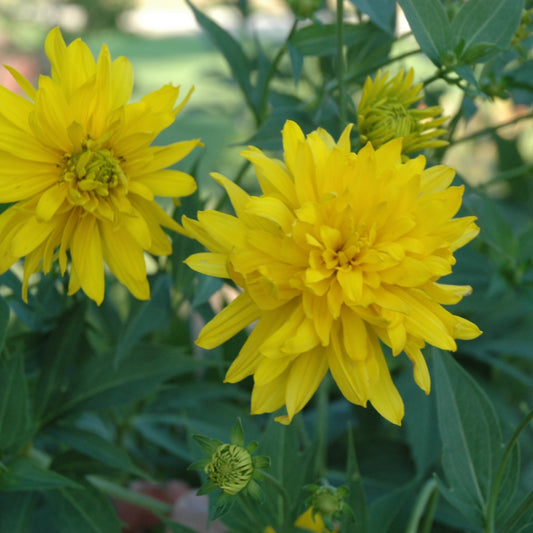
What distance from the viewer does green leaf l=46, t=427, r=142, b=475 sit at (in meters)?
0.45

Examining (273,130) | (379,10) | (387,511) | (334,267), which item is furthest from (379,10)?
(387,511)

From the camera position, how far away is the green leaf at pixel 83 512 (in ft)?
1.46

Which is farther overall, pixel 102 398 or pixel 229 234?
pixel 102 398

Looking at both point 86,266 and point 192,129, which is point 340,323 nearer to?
point 86,266

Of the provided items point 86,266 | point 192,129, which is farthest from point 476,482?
point 192,129

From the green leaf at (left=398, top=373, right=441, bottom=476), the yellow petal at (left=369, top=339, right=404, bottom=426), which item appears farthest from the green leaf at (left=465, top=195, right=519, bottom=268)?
the yellow petal at (left=369, top=339, right=404, bottom=426)

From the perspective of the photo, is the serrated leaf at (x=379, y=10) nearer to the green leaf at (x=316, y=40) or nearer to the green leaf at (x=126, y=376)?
the green leaf at (x=316, y=40)

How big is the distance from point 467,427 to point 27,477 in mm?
262

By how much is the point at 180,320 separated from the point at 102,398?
0.13 m

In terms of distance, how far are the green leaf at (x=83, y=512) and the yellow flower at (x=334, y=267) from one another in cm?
17

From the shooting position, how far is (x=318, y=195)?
34 centimetres

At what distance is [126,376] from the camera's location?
1.54 ft

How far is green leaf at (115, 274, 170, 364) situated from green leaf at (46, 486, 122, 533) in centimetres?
9

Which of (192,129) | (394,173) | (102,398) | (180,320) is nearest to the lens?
(394,173)
